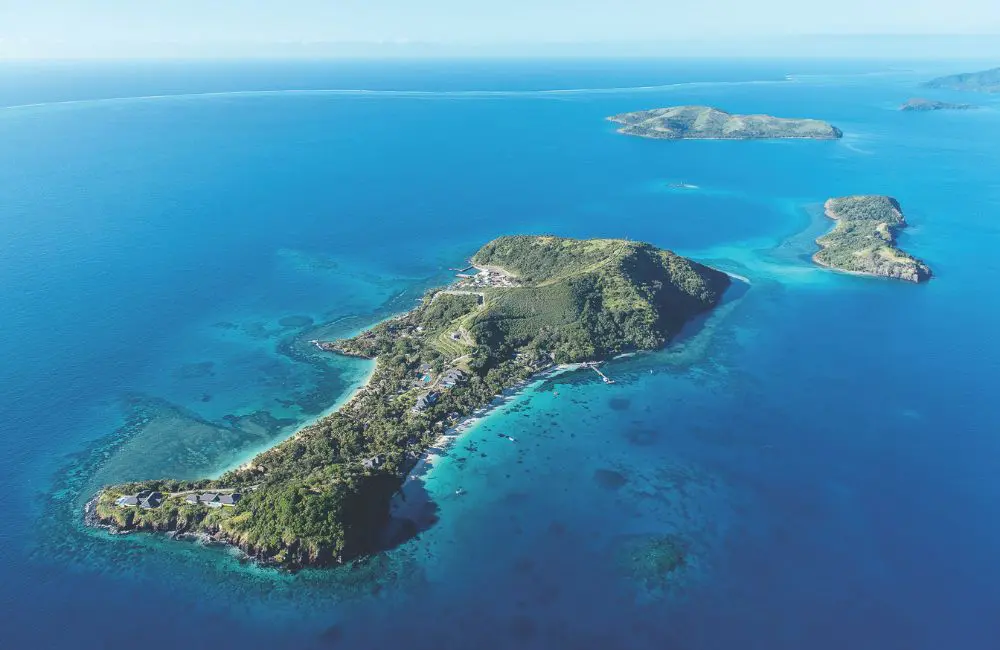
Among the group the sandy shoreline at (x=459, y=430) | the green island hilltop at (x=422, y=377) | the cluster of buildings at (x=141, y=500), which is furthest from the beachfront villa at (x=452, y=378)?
the cluster of buildings at (x=141, y=500)

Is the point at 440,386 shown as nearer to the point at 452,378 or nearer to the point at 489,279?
the point at 452,378

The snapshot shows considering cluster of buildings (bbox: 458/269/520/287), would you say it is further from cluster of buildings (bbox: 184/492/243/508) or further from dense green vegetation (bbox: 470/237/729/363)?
cluster of buildings (bbox: 184/492/243/508)

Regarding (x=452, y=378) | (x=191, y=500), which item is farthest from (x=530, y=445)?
(x=191, y=500)

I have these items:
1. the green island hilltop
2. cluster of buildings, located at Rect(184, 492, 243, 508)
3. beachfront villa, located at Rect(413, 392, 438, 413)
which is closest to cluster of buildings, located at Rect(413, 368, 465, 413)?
beachfront villa, located at Rect(413, 392, 438, 413)

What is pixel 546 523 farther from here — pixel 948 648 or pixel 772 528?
pixel 948 648

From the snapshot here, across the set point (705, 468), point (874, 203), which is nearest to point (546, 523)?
point (705, 468)

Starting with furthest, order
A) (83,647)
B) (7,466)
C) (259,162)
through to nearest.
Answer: (259,162)
(7,466)
(83,647)
